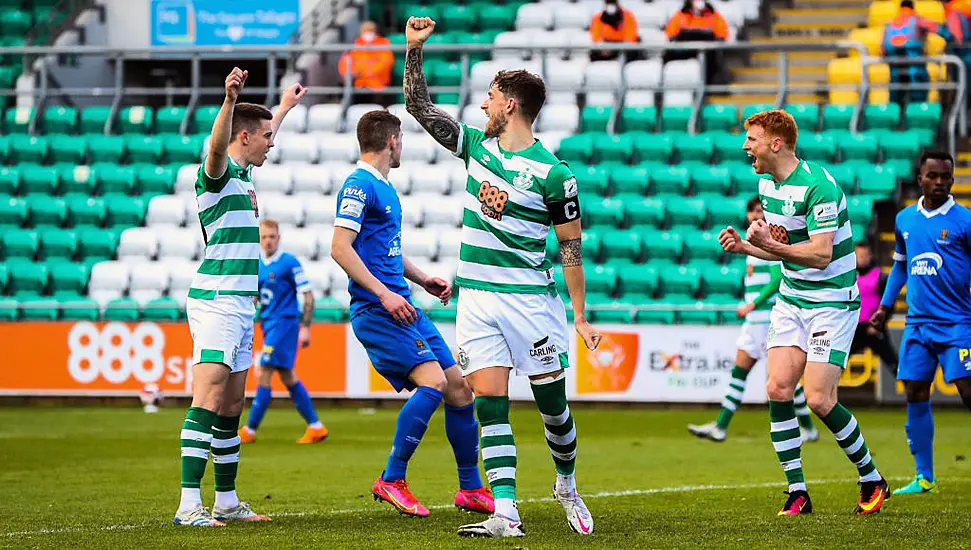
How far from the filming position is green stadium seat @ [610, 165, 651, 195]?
69.6 ft

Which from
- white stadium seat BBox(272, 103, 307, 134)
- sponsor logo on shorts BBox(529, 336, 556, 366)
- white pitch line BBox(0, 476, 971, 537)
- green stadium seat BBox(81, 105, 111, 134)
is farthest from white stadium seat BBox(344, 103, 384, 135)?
sponsor logo on shorts BBox(529, 336, 556, 366)

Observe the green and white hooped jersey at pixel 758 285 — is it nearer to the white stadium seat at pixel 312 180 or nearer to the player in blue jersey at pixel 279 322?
the player in blue jersey at pixel 279 322

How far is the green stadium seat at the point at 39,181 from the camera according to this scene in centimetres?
2305

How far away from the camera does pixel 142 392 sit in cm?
1909

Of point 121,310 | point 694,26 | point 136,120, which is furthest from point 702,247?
point 136,120

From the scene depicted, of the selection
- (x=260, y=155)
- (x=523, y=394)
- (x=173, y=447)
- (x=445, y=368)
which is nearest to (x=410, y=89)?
(x=260, y=155)

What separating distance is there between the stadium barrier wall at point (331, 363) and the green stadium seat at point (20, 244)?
267cm

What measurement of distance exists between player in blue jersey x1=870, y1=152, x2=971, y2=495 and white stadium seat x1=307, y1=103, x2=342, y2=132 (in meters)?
14.7

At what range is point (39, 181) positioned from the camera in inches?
908

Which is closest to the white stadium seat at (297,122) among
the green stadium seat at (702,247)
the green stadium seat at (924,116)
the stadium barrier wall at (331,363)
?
the stadium barrier wall at (331,363)

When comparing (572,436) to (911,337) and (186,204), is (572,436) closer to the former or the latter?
(911,337)

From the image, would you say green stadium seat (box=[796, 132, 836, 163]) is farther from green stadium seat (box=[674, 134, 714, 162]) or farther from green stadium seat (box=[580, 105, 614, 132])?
green stadium seat (box=[580, 105, 614, 132])

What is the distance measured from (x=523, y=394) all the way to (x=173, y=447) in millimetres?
6017

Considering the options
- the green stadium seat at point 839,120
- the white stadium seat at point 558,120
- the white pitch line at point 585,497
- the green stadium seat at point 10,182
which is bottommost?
the white pitch line at point 585,497
